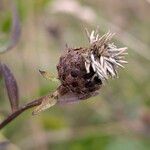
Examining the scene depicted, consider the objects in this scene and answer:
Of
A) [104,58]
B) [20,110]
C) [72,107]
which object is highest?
[104,58]

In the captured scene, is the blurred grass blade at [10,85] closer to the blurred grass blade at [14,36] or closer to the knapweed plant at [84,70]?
the knapweed plant at [84,70]

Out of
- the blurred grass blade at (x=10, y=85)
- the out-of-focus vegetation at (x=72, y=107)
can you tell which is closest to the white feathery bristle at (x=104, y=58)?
the blurred grass blade at (x=10, y=85)

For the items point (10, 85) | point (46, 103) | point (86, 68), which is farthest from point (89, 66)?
point (10, 85)

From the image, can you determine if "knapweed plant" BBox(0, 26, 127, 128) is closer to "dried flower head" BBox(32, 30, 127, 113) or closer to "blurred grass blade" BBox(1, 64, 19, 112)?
"dried flower head" BBox(32, 30, 127, 113)

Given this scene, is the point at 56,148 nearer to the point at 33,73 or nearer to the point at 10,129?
the point at 10,129

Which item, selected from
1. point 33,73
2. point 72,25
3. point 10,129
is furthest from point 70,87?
point 72,25

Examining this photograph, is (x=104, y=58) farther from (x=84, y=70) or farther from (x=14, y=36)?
(x=14, y=36)

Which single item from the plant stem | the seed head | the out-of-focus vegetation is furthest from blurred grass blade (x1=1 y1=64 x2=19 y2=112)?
the out-of-focus vegetation
